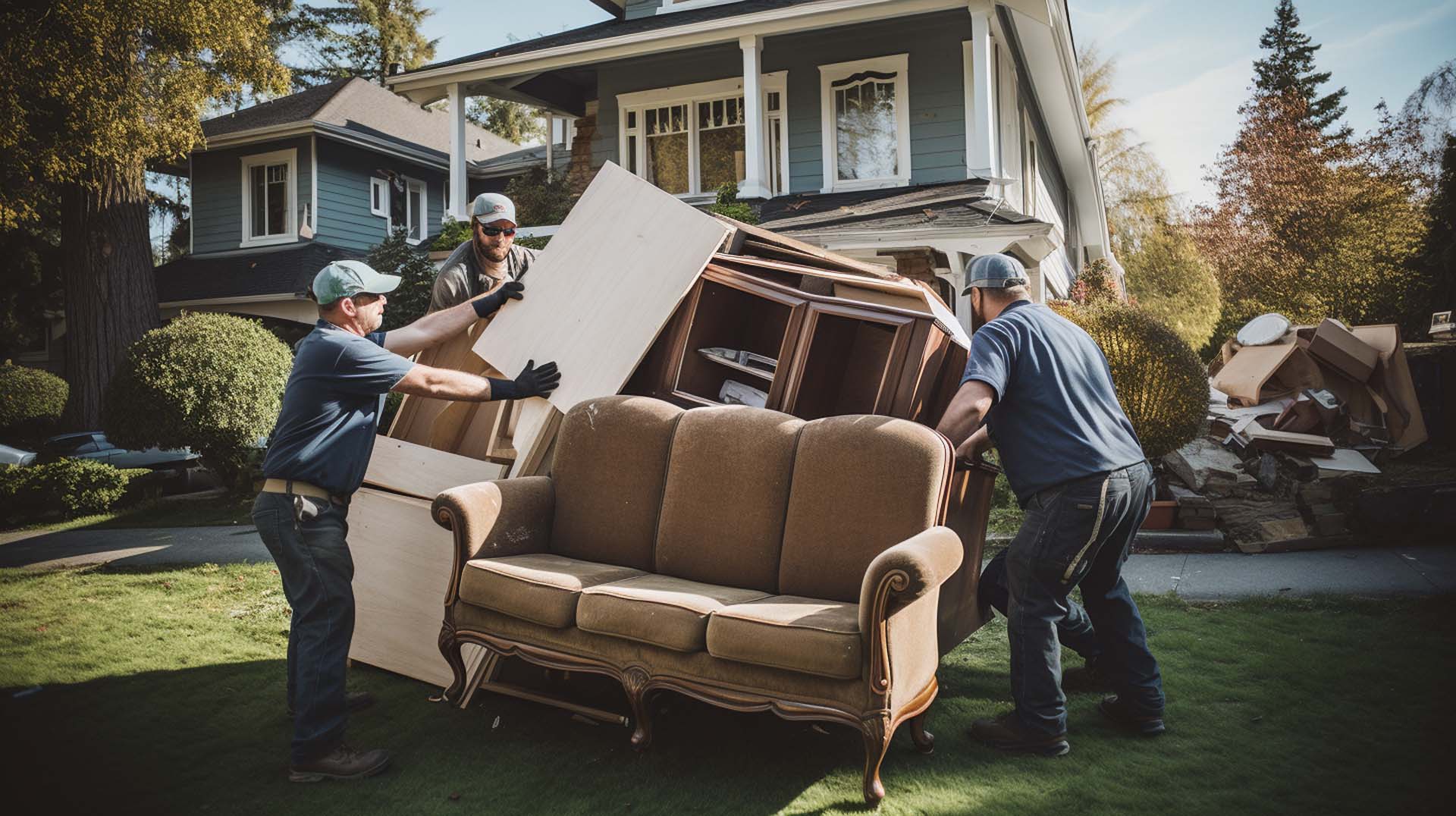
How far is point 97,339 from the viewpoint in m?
13.1

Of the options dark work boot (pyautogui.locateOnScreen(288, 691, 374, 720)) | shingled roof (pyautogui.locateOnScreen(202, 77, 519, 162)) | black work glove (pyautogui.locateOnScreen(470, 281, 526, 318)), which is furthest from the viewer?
shingled roof (pyautogui.locateOnScreen(202, 77, 519, 162))

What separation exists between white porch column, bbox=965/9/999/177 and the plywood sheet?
8309mm

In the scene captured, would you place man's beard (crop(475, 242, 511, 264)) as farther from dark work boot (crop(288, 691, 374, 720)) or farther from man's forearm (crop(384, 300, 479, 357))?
dark work boot (crop(288, 691, 374, 720))

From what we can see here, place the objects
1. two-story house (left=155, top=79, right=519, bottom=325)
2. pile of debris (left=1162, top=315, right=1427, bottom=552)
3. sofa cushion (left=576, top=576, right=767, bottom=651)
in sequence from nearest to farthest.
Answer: sofa cushion (left=576, top=576, right=767, bottom=651) → pile of debris (left=1162, top=315, right=1427, bottom=552) → two-story house (left=155, top=79, right=519, bottom=325)

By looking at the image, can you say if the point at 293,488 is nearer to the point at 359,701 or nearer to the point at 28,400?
the point at 359,701

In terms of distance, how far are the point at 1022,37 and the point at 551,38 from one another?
22.7 feet

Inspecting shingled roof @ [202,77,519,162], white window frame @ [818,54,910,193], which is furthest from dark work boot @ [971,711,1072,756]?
shingled roof @ [202,77,519,162]

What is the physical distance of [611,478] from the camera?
4207 millimetres

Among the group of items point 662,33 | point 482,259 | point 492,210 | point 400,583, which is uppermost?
point 662,33

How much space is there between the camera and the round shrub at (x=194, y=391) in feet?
33.8

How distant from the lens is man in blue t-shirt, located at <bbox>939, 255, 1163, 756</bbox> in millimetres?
3363

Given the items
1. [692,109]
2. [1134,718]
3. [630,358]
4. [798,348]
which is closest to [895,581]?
[1134,718]

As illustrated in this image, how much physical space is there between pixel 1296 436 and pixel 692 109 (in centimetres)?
913

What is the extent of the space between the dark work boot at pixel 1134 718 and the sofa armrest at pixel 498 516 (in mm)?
2576
